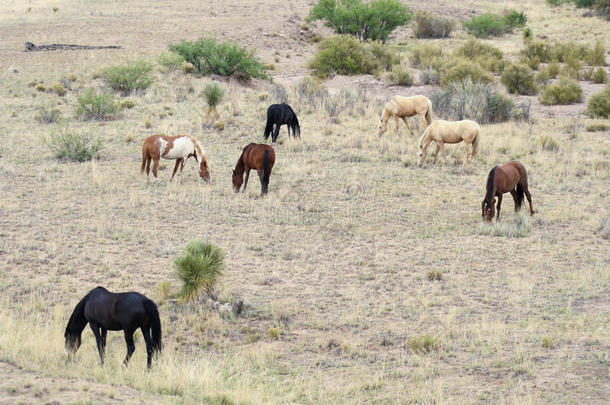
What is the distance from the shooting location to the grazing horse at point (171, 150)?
1577 cm

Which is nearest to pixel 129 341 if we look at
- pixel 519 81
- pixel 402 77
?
pixel 402 77

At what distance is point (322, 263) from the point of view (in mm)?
11742

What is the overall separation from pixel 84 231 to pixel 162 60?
61.8 ft

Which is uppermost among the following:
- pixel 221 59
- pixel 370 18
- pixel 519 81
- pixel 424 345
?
pixel 370 18

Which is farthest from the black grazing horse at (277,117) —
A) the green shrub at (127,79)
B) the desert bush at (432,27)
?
the desert bush at (432,27)

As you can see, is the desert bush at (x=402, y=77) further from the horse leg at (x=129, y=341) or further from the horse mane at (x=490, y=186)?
the horse leg at (x=129, y=341)

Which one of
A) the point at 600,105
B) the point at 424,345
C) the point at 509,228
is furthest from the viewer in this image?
the point at 600,105

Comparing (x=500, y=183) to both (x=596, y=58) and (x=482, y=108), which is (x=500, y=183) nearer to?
(x=482, y=108)

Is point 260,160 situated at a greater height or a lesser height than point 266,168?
greater

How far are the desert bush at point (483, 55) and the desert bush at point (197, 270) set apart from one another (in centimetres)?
2346

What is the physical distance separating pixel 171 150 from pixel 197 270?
6.18 metres

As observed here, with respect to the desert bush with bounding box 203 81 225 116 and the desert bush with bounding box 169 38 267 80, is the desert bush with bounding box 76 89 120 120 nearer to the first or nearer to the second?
the desert bush with bounding box 203 81 225 116

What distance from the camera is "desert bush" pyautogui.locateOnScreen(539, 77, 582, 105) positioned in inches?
982

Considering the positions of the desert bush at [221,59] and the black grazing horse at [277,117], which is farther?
the desert bush at [221,59]
